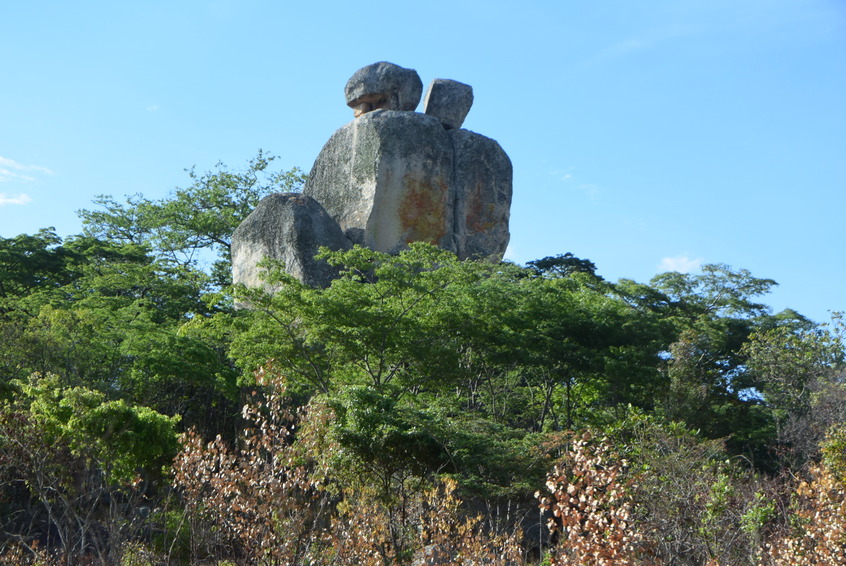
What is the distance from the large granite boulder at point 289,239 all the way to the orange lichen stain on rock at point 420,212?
198cm

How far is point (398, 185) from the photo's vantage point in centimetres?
2744

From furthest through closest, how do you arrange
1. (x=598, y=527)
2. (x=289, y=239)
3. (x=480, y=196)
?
(x=480, y=196) < (x=289, y=239) < (x=598, y=527)

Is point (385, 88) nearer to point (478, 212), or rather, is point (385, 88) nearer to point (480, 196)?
point (480, 196)

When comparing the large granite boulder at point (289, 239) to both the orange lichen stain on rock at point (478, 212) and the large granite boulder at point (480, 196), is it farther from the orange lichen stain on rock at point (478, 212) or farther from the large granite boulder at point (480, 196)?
the orange lichen stain on rock at point (478, 212)

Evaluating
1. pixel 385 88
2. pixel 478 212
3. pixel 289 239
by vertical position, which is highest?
pixel 385 88

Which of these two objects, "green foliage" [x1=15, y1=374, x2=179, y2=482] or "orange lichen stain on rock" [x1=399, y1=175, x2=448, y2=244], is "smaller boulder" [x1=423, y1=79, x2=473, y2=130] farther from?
"green foliage" [x1=15, y1=374, x2=179, y2=482]

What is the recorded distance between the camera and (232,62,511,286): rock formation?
2647 centimetres

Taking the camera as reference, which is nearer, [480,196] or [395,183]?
[395,183]

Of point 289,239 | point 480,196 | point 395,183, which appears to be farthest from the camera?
point 480,196

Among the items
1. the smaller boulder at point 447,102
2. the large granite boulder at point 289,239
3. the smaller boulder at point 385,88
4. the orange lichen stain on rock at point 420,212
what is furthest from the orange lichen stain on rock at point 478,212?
the large granite boulder at point 289,239

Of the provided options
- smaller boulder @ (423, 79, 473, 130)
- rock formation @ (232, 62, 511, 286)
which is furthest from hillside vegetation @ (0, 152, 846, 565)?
smaller boulder @ (423, 79, 473, 130)

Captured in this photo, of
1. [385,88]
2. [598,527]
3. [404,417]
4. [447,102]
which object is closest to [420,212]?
[447,102]

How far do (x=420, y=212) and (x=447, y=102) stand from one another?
4.25 meters

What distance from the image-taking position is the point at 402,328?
17.8 m
